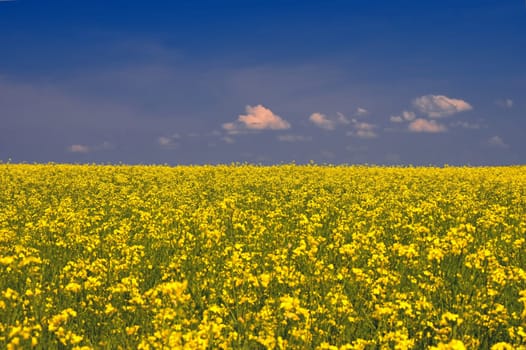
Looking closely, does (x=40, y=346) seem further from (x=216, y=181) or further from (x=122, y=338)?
(x=216, y=181)

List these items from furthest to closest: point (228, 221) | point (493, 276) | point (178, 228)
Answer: point (228, 221), point (178, 228), point (493, 276)

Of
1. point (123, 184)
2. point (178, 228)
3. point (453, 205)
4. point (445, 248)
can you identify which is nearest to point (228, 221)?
point (178, 228)

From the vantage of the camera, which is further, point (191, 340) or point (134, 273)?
point (134, 273)

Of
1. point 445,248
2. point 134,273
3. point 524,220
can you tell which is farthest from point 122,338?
point 524,220

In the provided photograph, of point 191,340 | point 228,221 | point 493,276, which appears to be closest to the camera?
point 191,340

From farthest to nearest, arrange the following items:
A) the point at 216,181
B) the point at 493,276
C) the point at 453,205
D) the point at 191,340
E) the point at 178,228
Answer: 1. the point at 216,181
2. the point at 453,205
3. the point at 178,228
4. the point at 493,276
5. the point at 191,340

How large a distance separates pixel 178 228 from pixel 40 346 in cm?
675

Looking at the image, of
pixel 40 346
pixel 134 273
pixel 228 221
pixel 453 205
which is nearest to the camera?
pixel 40 346

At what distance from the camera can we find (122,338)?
5.95 metres

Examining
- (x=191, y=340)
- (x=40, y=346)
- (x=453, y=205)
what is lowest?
(x=40, y=346)

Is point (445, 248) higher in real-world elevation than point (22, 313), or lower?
higher

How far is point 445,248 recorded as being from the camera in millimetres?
8695

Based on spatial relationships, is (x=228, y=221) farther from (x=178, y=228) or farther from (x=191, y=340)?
(x=191, y=340)

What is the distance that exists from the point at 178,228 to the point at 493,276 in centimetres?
737
